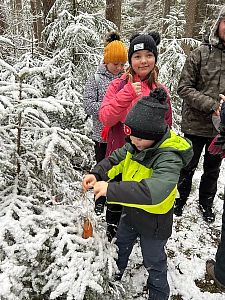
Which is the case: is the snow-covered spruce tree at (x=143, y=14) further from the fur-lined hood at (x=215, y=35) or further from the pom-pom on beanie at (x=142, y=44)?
the pom-pom on beanie at (x=142, y=44)

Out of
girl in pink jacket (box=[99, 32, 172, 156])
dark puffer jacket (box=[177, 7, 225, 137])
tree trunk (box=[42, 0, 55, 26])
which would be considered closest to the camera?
girl in pink jacket (box=[99, 32, 172, 156])

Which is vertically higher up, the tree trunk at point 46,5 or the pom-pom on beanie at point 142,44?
the tree trunk at point 46,5

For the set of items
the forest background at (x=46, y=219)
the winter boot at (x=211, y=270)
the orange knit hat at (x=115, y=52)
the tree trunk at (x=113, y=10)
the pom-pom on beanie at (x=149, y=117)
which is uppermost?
the tree trunk at (x=113, y=10)

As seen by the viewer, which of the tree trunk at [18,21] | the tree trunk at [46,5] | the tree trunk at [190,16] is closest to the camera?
the tree trunk at [46,5]

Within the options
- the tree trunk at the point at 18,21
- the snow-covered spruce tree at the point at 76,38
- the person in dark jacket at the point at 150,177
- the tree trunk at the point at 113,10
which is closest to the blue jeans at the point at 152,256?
the person in dark jacket at the point at 150,177

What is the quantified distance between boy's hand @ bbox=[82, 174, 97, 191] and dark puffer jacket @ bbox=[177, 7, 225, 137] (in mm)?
1788

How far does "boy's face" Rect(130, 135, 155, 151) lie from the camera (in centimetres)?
224

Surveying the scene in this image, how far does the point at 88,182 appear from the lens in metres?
2.28

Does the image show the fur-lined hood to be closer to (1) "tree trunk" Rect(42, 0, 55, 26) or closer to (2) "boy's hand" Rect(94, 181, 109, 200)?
(2) "boy's hand" Rect(94, 181, 109, 200)

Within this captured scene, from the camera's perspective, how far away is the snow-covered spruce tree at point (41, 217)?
6.37ft

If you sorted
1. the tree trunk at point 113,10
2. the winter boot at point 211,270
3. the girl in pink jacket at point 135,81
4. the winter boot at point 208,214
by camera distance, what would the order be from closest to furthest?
the girl in pink jacket at point 135,81, the winter boot at point 211,270, the winter boot at point 208,214, the tree trunk at point 113,10

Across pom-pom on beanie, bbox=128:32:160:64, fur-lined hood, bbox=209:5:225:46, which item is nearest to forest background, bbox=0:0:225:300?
pom-pom on beanie, bbox=128:32:160:64

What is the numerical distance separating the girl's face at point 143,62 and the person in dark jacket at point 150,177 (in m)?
0.72

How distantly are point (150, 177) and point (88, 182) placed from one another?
49cm
